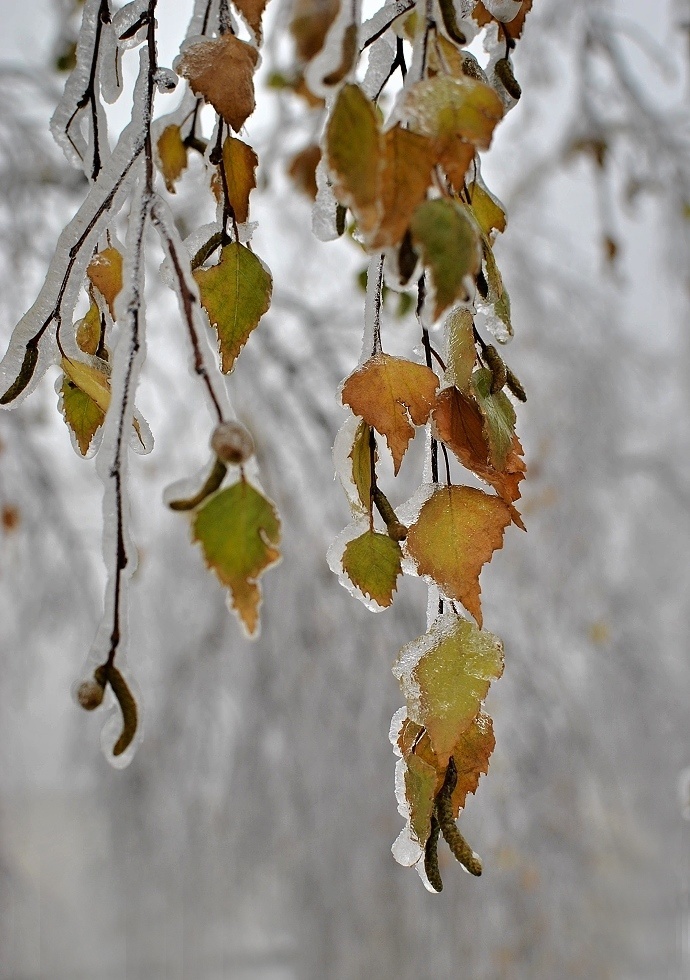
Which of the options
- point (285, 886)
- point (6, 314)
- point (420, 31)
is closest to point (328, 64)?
point (420, 31)

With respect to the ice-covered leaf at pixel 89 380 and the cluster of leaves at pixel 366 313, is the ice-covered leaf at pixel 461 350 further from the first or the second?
the ice-covered leaf at pixel 89 380

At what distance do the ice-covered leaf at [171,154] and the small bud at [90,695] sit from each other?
0.20 metres

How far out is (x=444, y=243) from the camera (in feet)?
0.80

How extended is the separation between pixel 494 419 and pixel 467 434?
13 mm

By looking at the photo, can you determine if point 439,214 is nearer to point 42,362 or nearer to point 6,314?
point 42,362

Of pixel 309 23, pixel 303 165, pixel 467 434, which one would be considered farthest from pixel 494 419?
pixel 303 165

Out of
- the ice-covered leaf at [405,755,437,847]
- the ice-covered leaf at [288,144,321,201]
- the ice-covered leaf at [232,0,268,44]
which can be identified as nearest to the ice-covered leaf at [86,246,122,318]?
the ice-covered leaf at [232,0,268,44]

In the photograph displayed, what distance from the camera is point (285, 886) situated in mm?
2162

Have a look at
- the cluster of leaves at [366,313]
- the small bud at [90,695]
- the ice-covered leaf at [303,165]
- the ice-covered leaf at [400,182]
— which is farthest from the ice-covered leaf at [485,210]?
the ice-covered leaf at [303,165]

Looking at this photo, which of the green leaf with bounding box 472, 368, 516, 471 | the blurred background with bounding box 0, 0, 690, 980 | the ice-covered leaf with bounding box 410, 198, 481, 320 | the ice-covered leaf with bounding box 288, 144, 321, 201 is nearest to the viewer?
the ice-covered leaf with bounding box 410, 198, 481, 320

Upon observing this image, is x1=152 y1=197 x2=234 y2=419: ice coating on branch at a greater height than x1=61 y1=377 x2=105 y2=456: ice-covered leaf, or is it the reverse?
x1=61 y1=377 x2=105 y2=456: ice-covered leaf

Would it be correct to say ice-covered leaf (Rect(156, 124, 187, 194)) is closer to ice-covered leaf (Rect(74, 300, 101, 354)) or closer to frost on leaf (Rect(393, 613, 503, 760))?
Answer: ice-covered leaf (Rect(74, 300, 101, 354))

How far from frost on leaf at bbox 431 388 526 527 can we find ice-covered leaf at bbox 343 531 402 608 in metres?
0.04

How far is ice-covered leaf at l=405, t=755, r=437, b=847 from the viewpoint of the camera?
343 millimetres
